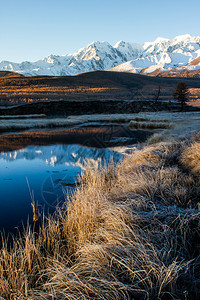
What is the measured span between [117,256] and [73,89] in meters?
96.2

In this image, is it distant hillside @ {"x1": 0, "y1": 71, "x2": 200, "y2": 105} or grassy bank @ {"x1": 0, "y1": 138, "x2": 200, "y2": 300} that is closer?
grassy bank @ {"x1": 0, "y1": 138, "x2": 200, "y2": 300}

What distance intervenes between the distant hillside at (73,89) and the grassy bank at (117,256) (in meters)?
62.5

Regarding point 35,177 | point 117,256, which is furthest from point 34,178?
point 117,256

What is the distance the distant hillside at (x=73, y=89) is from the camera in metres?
75.0

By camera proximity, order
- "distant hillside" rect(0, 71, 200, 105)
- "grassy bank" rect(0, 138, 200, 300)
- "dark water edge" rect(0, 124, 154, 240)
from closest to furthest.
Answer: "grassy bank" rect(0, 138, 200, 300) → "dark water edge" rect(0, 124, 154, 240) → "distant hillside" rect(0, 71, 200, 105)

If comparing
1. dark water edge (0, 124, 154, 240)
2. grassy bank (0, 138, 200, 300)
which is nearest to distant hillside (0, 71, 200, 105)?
dark water edge (0, 124, 154, 240)

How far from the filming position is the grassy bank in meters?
2.84

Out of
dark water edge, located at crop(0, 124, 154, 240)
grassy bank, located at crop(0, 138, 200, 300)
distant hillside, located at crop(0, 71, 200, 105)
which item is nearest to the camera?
grassy bank, located at crop(0, 138, 200, 300)

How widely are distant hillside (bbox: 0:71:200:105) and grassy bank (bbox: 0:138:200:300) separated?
2461 inches

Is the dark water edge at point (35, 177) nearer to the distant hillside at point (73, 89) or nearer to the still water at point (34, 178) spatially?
the still water at point (34, 178)

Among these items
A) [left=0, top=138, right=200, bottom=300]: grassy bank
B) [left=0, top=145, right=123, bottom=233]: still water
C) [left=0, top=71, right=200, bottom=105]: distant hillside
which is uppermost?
[left=0, top=71, right=200, bottom=105]: distant hillside

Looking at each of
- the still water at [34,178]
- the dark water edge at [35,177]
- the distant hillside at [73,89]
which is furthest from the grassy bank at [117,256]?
the distant hillside at [73,89]

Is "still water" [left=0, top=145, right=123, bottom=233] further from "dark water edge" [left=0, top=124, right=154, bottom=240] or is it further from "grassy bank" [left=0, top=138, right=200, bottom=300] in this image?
"grassy bank" [left=0, top=138, right=200, bottom=300]

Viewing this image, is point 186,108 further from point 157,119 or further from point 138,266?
point 138,266
